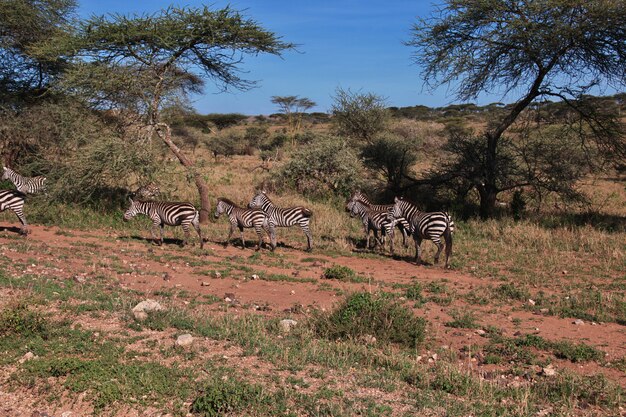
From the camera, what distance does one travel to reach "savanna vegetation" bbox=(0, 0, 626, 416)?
18.2ft

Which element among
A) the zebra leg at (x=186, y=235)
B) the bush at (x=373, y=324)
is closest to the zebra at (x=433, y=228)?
the bush at (x=373, y=324)

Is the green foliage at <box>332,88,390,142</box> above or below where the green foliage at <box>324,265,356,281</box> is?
above

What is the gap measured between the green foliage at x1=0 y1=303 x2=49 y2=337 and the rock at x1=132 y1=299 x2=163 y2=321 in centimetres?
105

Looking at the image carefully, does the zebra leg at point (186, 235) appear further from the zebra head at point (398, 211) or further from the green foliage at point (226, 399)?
the green foliage at point (226, 399)

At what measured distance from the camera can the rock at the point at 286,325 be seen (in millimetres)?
7324

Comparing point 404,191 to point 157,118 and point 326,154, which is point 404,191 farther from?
point 157,118

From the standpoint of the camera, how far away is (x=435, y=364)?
652 centimetres

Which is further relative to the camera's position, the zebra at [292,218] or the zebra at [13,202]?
the zebra at [292,218]

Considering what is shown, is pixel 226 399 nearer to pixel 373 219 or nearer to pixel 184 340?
pixel 184 340

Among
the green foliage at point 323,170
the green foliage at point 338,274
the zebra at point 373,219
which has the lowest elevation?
the green foliage at point 338,274

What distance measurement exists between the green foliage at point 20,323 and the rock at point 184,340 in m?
1.61

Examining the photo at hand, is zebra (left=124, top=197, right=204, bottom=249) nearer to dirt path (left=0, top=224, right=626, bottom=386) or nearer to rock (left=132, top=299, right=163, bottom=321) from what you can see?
dirt path (left=0, top=224, right=626, bottom=386)

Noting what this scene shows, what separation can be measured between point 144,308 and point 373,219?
8.44m

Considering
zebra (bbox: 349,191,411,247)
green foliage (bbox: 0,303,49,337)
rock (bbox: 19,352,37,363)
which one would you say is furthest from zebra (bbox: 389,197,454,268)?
rock (bbox: 19,352,37,363)
